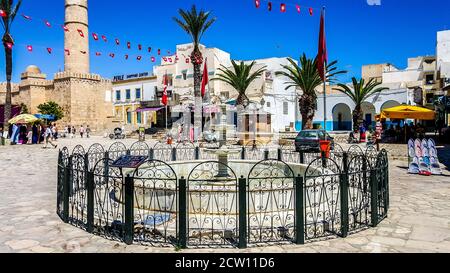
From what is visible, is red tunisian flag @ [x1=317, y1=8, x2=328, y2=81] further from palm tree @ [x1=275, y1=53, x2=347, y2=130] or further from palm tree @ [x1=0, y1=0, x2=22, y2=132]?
palm tree @ [x1=0, y1=0, x2=22, y2=132]

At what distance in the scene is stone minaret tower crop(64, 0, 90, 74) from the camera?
4584 cm

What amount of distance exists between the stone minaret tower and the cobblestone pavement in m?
42.6

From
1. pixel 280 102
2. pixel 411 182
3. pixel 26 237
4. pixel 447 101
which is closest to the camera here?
pixel 26 237

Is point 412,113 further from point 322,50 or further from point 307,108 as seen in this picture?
point 322,50

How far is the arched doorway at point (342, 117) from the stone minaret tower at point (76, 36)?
35911 mm

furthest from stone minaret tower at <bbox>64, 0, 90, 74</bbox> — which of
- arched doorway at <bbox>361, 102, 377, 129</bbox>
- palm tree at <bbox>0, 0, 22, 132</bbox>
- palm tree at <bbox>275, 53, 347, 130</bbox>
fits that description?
arched doorway at <bbox>361, 102, 377, 129</bbox>

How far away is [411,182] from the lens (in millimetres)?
9812

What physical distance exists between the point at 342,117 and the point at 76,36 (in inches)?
1520

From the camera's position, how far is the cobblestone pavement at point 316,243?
4.80 metres

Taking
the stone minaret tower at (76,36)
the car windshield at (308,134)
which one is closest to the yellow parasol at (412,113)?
the car windshield at (308,134)

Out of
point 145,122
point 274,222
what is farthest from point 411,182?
point 145,122

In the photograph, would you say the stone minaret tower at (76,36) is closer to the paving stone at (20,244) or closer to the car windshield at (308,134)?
the car windshield at (308,134)

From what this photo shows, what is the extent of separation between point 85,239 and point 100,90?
4900 cm
